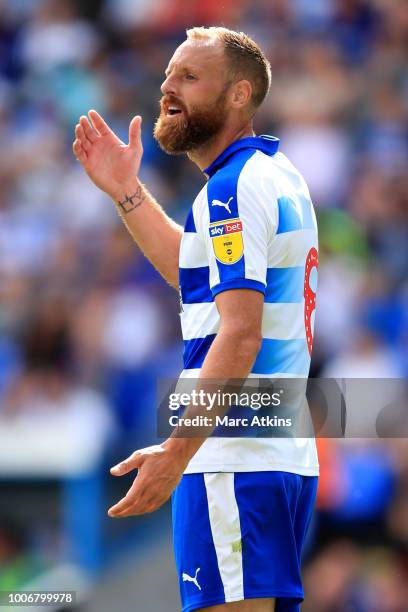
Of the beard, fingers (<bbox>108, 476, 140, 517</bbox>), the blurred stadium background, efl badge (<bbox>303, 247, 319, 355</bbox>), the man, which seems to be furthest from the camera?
the blurred stadium background

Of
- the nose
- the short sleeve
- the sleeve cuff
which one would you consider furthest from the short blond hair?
the sleeve cuff

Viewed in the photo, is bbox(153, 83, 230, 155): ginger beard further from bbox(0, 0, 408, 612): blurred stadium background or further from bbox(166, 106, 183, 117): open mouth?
bbox(0, 0, 408, 612): blurred stadium background

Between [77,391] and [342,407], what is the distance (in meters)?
3.16

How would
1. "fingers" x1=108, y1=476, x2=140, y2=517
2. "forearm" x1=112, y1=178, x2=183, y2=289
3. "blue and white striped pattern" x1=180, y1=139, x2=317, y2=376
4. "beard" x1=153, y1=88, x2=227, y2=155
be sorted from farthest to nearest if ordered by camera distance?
"forearm" x1=112, y1=178, x2=183, y2=289 → "beard" x1=153, y1=88, x2=227, y2=155 → "blue and white striped pattern" x1=180, y1=139, x2=317, y2=376 → "fingers" x1=108, y1=476, x2=140, y2=517

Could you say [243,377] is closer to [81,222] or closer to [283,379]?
[283,379]

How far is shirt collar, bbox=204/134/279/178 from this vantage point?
3.68 m

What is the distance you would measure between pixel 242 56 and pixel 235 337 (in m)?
1.07

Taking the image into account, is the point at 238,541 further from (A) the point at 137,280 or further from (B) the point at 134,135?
(A) the point at 137,280

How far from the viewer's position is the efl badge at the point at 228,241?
3.36 metres

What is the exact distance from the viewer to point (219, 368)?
10.6ft

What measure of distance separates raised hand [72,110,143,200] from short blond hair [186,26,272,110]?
55 centimetres

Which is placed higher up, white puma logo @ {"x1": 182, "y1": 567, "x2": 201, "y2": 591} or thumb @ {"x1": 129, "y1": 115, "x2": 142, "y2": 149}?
thumb @ {"x1": 129, "y1": 115, "x2": 142, "y2": 149}

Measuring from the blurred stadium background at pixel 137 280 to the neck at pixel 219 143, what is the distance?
3197 millimetres

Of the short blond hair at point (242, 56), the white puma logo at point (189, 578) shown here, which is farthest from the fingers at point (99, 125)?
the white puma logo at point (189, 578)
